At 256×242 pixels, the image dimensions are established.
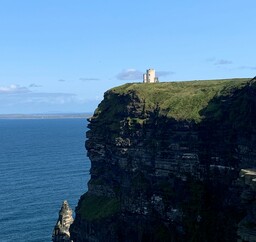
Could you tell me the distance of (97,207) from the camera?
82.3m

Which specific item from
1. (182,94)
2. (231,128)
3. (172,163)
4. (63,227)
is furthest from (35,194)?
(231,128)

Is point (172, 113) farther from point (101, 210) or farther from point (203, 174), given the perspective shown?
point (101, 210)

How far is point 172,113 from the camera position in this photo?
239 feet

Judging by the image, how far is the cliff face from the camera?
206 ft

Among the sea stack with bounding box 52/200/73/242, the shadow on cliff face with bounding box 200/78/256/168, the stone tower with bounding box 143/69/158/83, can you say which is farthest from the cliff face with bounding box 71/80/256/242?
the stone tower with bounding box 143/69/158/83

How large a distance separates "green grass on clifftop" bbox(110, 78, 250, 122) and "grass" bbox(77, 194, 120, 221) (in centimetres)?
1764

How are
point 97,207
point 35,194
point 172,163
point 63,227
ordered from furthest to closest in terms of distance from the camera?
point 35,194 → point 63,227 → point 97,207 → point 172,163

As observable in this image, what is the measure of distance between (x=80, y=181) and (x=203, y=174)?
9727 centimetres

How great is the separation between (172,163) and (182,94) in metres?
13.6

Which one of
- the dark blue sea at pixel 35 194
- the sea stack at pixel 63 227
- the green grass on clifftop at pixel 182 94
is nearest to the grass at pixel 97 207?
the sea stack at pixel 63 227

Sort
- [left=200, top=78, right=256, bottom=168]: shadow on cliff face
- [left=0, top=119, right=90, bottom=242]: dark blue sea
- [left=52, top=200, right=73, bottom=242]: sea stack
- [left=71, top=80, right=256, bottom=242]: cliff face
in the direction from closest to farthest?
[left=200, top=78, right=256, bottom=168]: shadow on cliff face
[left=71, top=80, right=256, bottom=242]: cliff face
[left=52, top=200, right=73, bottom=242]: sea stack
[left=0, top=119, right=90, bottom=242]: dark blue sea

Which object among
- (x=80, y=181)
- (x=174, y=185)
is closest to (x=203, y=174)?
(x=174, y=185)

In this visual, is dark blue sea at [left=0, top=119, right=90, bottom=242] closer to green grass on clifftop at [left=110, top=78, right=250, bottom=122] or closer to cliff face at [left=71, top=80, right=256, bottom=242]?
cliff face at [left=71, top=80, right=256, bottom=242]

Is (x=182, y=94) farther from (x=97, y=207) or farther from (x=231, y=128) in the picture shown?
(x=97, y=207)
